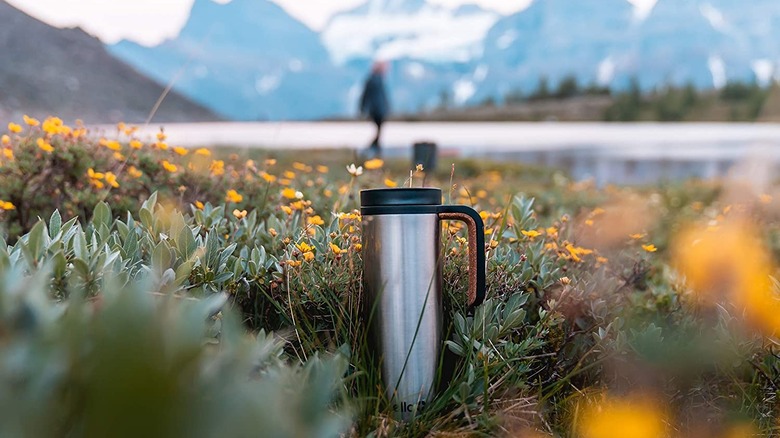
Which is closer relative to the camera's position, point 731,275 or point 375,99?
point 731,275

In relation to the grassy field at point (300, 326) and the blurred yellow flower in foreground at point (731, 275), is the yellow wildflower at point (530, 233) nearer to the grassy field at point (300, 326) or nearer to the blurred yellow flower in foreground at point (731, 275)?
the grassy field at point (300, 326)

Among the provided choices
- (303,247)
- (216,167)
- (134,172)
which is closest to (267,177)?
(216,167)

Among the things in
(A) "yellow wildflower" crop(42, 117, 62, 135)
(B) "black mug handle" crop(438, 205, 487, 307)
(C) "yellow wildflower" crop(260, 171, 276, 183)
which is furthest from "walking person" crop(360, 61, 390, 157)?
(B) "black mug handle" crop(438, 205, 487, 307)

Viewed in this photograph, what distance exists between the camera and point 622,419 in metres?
1.97

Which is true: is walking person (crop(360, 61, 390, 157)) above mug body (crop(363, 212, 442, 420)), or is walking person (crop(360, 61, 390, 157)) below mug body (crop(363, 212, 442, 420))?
above

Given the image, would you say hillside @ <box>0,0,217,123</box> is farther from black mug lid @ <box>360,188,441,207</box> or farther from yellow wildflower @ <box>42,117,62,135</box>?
black mug lid @ <box>360,188,441,207</box>

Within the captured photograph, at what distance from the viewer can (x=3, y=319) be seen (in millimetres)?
1076

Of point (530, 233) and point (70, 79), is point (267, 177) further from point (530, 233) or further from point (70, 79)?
point (70, 79)

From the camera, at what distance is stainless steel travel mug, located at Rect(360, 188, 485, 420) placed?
1.97 metres

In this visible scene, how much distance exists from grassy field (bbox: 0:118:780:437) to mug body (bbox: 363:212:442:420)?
0.08 metres

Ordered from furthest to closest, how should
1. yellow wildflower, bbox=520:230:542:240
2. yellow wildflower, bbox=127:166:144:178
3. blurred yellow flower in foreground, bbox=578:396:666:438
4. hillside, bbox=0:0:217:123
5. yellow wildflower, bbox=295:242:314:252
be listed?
hillside, bbox=0:0:217:123, yellow wildflower, bbox=127:166:144:178, yellow wildflower, bbox=520:230:542:240, yellow wildflower, bbox=295:242:314:252, blurred yellow flower in foreground, bbox=578:396:666:438

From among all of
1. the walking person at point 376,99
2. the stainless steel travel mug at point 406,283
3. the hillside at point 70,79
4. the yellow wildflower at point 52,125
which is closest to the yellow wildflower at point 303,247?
the stainless steel travel mug at point 406,283

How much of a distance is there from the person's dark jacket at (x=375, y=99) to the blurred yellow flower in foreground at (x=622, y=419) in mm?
11180

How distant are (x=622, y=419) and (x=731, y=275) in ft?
4.85
